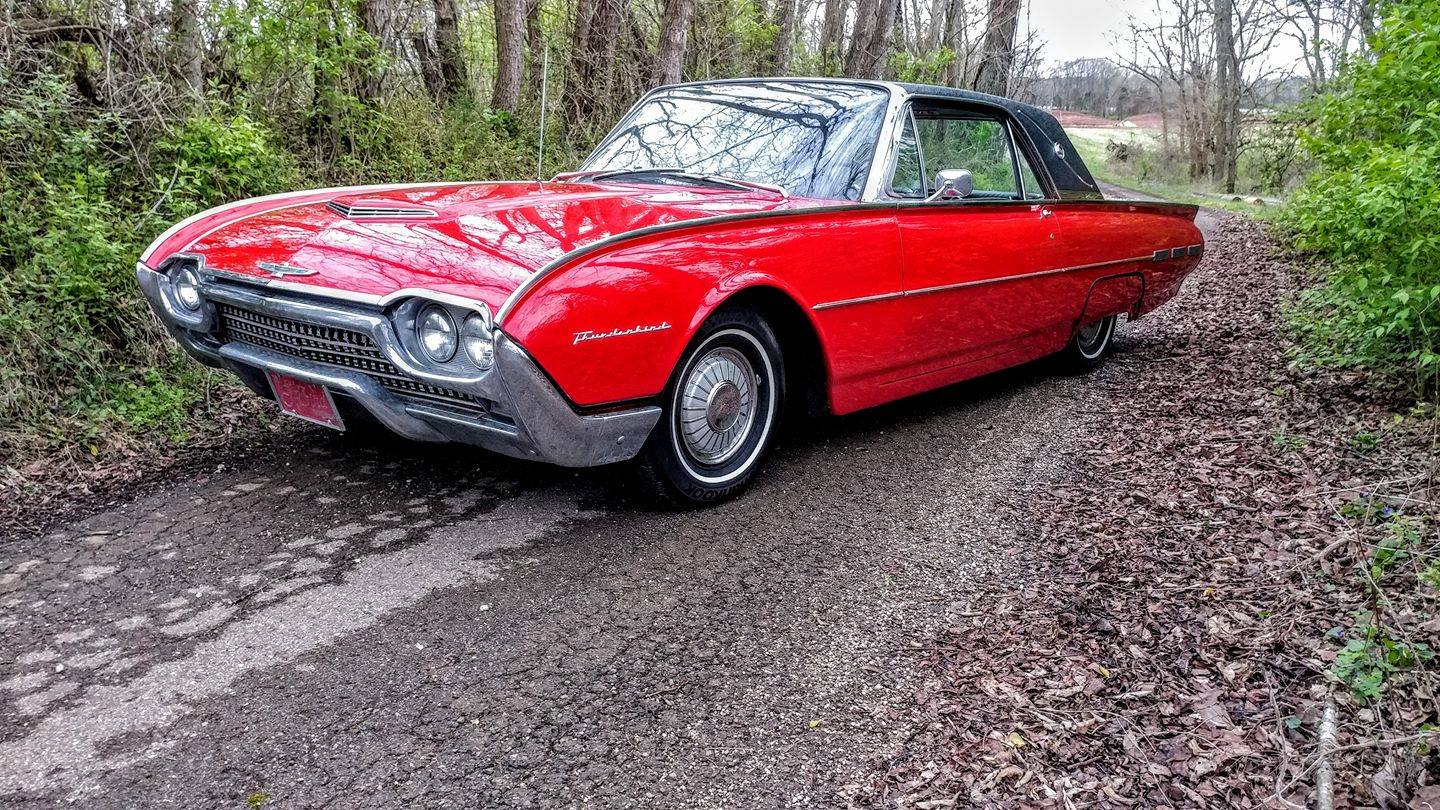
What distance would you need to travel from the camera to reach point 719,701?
2.45m

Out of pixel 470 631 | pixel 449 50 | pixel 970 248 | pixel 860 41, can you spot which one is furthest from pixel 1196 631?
pixel 860 41

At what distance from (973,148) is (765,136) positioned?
125cm

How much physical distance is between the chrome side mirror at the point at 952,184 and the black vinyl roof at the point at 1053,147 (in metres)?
0.87

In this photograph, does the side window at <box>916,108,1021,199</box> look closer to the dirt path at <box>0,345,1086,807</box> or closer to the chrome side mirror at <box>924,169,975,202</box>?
the chrome side mirror at <box>924,169,975,202</box>

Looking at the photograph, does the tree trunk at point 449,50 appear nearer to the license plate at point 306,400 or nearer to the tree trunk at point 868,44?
the license plate at point 306,400

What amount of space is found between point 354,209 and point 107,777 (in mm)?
2024

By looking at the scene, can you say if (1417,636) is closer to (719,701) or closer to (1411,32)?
(719,701)

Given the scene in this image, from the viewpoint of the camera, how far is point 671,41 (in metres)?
9.88

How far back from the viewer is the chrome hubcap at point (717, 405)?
3.47 meters

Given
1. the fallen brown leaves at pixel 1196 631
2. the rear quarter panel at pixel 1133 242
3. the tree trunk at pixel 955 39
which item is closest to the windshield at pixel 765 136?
the rear quarter panel at pixel 1133 242

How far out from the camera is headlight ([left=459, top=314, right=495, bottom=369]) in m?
2.75

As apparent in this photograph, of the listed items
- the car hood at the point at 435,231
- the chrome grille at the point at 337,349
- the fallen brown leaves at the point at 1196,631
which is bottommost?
the fallen brown leaves at the point at 1196,631

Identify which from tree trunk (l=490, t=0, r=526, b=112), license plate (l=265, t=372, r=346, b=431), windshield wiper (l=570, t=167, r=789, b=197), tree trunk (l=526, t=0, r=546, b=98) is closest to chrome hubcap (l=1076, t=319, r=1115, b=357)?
windshield wiper (l=570, t=167, r=789, b=197)

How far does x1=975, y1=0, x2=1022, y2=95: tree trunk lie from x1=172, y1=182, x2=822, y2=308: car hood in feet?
42.7
